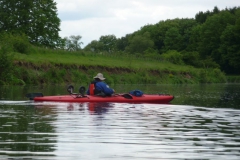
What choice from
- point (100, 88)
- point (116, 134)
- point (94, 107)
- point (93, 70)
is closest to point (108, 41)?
point (93, 70)

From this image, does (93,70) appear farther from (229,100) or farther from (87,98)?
(87,98)

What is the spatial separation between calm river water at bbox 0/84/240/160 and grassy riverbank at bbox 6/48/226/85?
1078 inches

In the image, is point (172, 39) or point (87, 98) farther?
point (172, 39)

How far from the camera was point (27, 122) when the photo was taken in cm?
1406

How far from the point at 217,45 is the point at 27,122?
3714 inches

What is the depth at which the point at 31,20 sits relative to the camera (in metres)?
65.4

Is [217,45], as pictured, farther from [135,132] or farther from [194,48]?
[135,132]

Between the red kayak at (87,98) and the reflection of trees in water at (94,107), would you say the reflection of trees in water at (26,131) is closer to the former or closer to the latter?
the reflection of trees in water at (94,107)

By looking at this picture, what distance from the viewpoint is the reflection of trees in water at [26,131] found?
9660 millimetres

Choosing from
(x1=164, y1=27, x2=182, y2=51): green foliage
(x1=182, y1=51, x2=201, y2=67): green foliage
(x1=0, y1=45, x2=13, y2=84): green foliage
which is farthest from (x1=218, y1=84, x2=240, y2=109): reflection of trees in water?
(x1=164, y1=27, x2=182, y2=51): green foliage

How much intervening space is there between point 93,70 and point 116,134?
4246cm

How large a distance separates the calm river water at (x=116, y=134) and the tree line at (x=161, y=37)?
98.7ft

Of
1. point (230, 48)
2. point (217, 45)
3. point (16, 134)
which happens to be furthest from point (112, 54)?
point (16, 134)

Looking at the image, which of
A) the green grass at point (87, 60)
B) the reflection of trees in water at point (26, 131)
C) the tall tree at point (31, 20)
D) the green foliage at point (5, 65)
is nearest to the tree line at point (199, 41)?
the green grass at point (87, 60)
